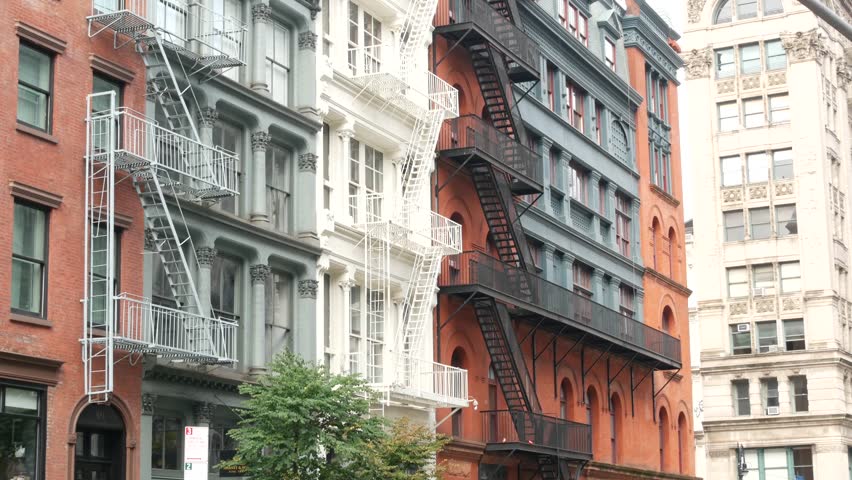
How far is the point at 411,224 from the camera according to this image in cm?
3931

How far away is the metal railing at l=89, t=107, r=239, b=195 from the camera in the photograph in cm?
2767

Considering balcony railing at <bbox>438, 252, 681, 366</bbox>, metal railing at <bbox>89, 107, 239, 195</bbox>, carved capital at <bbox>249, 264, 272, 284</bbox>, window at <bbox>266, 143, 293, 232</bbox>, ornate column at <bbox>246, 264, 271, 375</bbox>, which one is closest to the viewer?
metal railing at <bbox>89, 107, 239, 195</bbox>

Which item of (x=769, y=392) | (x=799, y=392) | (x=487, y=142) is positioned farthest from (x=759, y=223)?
(x=487, y=142)

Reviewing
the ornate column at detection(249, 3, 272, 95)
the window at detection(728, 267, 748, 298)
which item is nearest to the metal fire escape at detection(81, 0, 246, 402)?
the ornate column at detection(249, 3, 272, 95)

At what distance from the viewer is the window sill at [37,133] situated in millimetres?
26236

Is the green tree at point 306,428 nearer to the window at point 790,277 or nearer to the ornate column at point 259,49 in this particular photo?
the ornate column at point 259,49

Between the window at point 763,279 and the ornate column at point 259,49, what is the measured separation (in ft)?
211

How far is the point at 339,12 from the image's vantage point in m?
38.0

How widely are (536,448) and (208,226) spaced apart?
48.9 ft

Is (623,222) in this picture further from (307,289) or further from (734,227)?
(734,227)

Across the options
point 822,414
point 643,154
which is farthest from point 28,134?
point 822,414

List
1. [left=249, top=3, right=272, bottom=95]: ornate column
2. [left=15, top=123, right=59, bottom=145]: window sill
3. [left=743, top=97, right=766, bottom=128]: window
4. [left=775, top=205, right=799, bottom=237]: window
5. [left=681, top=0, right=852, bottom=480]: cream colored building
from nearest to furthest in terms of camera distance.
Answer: [left=15, top=123, right=59, bottom=145]: window sill, [left=249, top=3, right=272, bottom=95]: ornate column, [left=681, top=0, right=852, bottom=480]: cream colored building, [left=775, top=205, right=799, bottom=237]: window, [left=743, top=97, right=766, bottom=128]: window

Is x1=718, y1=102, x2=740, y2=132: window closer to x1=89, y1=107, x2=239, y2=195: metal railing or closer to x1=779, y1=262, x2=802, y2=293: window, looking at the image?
x1=779, y1=262, x2=802, y2=293: window

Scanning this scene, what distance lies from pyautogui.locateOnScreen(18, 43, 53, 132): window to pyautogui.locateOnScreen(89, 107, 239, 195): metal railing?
92 centimetres
